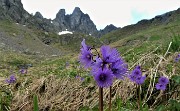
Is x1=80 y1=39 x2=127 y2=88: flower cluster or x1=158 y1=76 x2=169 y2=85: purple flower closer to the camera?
x1=80 y1=39 x2=127 y2=88: flower cluster

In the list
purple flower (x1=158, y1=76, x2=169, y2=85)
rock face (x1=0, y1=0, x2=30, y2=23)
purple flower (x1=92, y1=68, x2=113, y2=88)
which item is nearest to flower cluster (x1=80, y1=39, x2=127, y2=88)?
purple flower (x1=92, y1=68, x2=113, y2=88)

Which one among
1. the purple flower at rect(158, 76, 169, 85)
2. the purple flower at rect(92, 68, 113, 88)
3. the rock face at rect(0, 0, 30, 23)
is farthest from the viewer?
the rock face at rect(0, 0, 30, 23)

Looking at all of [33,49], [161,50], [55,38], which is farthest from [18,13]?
[161,50]

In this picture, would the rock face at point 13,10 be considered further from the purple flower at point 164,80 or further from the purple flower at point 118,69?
the purple flower at point 118,69

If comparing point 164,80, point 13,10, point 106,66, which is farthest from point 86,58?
point 13,10

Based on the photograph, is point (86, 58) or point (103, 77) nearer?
point (103, 77)

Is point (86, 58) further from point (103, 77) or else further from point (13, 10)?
point (13, 10)

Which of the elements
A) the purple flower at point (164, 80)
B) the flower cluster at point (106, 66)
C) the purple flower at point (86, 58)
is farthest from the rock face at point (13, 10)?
the flower cluster at point (106, 66)

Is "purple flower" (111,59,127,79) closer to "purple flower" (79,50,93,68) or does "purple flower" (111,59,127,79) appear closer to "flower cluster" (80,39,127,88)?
"flower cluster" (80,39,127,88)
